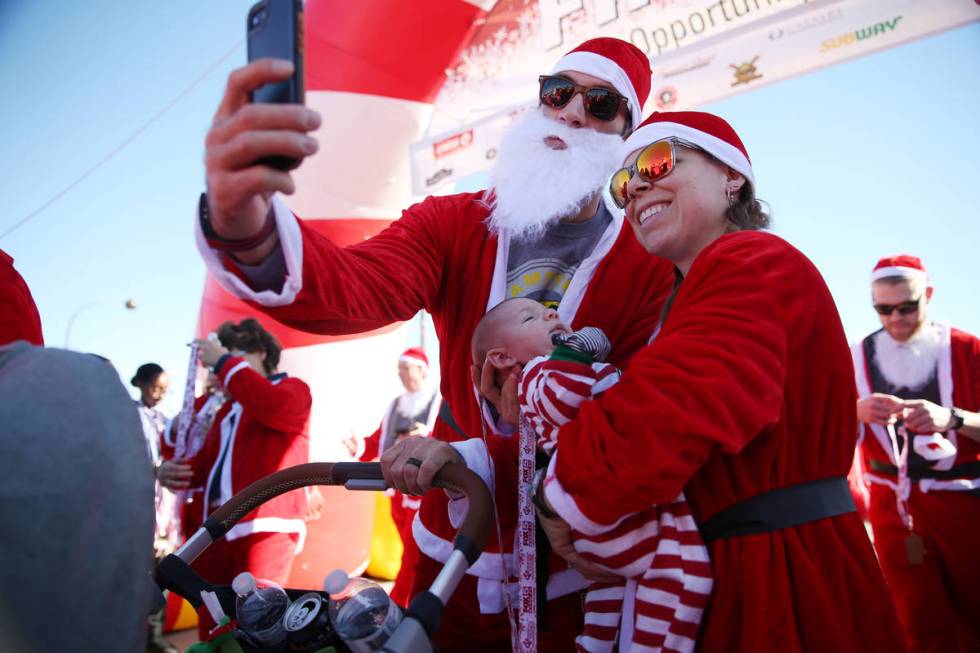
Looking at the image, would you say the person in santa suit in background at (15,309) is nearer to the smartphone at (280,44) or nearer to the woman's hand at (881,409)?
the smartphone at (280,44)

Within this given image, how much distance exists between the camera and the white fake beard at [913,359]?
12.5 feet

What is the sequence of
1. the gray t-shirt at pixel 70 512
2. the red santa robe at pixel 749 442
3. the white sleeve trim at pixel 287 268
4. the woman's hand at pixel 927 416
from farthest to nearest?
the woman's hand at pixel 927 416
the white sleeve trim at pixel 287 268
the red santa robe at pixel 749 442
the gray t-shirt at pixel 70 512

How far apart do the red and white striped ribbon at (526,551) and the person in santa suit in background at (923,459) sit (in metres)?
2.54

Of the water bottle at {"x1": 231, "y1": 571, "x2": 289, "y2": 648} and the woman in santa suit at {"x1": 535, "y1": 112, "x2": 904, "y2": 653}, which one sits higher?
the woman in santa suit at {"x1": 535, "y1": 112, "x2": 904, "y2": 653}

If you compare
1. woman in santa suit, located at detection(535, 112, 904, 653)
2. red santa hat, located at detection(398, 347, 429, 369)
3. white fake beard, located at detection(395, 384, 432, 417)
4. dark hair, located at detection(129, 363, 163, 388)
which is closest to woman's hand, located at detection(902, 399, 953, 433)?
woman in santa suit, located at detection(535, 112, 904, 653)

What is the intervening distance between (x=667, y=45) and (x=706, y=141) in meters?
3.75

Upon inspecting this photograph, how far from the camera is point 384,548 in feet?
22.4

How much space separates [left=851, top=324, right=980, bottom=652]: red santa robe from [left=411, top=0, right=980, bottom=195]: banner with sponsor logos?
1.70m

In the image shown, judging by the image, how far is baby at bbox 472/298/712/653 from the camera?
46.4 inches

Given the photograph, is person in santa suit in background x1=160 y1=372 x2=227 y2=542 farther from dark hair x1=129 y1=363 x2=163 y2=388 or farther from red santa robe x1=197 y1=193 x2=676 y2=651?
red santa robe x1=197 y1=193 x2=676 y2=651

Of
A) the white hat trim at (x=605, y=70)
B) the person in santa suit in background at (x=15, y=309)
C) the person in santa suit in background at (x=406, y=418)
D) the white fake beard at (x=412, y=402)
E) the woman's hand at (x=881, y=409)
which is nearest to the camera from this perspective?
the person in santa suit in background at (x=15, y=309)

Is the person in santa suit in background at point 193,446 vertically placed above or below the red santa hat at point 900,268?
below

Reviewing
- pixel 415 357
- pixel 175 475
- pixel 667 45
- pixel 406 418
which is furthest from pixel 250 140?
pixel 415 357

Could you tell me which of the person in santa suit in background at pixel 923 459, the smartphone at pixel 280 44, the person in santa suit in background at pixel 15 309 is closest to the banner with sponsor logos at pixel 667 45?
the person in santa suit in background at pixel 923 459
